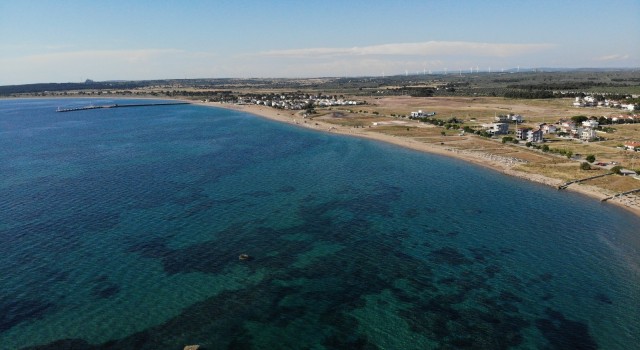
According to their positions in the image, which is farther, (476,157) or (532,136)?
(532,136)

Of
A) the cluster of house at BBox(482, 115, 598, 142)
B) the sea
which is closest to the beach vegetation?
the sea

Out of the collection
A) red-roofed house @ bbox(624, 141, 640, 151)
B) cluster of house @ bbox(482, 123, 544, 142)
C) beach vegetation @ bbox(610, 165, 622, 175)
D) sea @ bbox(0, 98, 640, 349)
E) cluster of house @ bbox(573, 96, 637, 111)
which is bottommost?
sea @ bbox(0, 98, 640, 349)

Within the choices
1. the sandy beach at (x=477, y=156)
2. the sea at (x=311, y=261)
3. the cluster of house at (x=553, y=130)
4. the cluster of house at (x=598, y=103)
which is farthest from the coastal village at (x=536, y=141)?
the sea at (x=311, y=261)

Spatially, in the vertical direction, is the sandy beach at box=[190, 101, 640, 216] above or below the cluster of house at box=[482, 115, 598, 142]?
below

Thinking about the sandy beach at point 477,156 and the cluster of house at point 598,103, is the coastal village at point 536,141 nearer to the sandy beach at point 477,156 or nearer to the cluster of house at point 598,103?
the sandy beach at point 477,156

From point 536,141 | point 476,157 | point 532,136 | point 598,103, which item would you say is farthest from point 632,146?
point 598,103

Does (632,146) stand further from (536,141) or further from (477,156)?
(477,156)

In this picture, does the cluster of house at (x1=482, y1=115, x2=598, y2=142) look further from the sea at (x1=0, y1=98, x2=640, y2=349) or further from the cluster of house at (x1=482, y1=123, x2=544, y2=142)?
the sea at (x1=0, y1=98, x2=640, y2=349)

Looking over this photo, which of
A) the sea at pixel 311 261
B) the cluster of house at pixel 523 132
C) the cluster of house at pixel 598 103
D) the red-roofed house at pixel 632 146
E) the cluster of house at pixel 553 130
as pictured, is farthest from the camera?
the cluster of house at pixel 598 103

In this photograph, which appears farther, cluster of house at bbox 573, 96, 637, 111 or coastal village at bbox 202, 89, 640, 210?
cluster of house at bbox 573, 96, 637, 111
